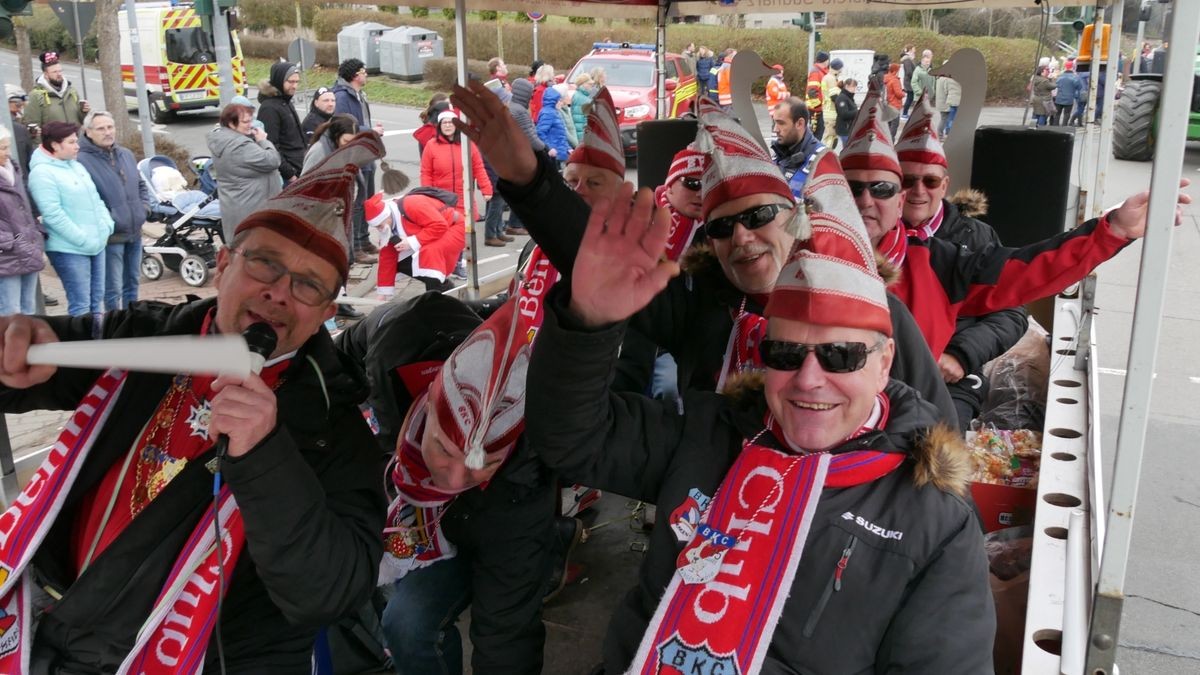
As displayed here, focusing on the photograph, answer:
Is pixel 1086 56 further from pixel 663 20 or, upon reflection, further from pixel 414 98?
pixel 414 98

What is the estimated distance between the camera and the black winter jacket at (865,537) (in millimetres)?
1714

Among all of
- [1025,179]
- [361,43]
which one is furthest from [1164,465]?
[361,43]

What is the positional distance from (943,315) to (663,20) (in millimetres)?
2875

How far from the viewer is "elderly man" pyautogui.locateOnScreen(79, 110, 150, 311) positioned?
297 inches

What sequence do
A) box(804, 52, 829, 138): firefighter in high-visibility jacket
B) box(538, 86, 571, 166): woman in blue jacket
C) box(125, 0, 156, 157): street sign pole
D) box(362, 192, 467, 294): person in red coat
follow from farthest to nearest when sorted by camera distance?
box(804, 52, 829, 138): firefighter in high-visibility jacket → box(538, 86, 571, 166): woman in blue jacket → box(125, 0, 156, 157): street sign pole → box(362, 192, 467, 294): person in red coat

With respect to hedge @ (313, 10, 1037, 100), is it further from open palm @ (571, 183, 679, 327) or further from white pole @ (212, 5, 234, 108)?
open palm @ (571, 183, 679, 327)

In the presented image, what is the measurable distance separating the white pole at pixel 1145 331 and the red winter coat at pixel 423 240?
6.35m

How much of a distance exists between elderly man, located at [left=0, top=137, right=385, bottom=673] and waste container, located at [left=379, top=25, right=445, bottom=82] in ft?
79.9

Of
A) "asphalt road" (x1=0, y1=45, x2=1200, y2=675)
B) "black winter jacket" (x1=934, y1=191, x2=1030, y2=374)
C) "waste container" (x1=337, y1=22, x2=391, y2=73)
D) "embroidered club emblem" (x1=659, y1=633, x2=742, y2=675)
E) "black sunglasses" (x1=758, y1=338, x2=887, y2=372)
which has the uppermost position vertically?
"waste container" (x1=337, y1=22, x2=391, y2=73)

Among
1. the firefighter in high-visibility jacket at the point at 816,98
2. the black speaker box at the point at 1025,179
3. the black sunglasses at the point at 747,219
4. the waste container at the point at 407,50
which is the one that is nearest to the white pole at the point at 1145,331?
the black sunglasses at the point at 747,219

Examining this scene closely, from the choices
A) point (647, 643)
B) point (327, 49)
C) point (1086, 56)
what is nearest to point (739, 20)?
point (327, 49)

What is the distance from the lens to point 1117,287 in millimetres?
9594

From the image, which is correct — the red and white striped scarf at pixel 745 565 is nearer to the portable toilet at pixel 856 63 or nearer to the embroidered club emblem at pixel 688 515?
the embroidered club emblem at pixel 688 515

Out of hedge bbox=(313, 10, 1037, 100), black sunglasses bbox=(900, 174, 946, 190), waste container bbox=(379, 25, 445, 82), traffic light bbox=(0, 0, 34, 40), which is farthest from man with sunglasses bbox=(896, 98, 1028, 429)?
waste container bbox=(379, 25, 445, 82)
